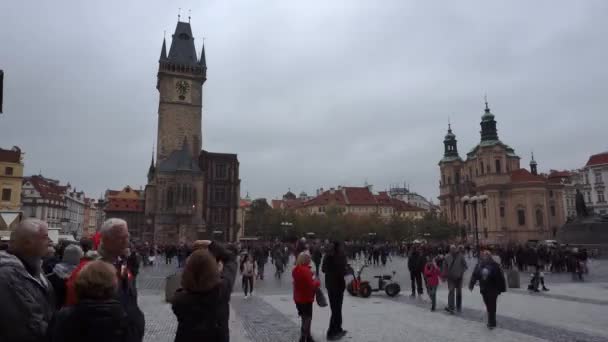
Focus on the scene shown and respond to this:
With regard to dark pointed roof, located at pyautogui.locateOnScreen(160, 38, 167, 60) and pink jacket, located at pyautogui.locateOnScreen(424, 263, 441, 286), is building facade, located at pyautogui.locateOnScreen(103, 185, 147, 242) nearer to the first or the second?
dark pointed roof, located at pyautogui.locateOnScreen(160, 38, 167, 60)

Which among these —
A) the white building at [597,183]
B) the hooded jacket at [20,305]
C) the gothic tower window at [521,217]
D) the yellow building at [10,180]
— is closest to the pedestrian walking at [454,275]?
the hooded jacket at [20,305]

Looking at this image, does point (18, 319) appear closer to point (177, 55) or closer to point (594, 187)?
point (177, 55)

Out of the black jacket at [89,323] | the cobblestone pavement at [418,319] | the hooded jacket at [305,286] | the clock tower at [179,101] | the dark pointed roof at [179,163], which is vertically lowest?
the cobblestone pavement at [418,319]

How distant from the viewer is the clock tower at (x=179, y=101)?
68.1 m

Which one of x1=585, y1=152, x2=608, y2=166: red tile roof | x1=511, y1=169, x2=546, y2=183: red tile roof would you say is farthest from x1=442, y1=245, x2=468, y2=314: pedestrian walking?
x1=585, y1=152, x2=608, y2=166: red tile roof

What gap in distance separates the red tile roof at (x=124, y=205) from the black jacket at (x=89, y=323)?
84492 millimetres

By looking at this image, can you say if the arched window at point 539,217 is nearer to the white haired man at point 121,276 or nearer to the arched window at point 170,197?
the arched window at point 170,197

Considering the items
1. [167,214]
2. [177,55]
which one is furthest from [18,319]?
[177,55]

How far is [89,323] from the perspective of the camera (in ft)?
9.80

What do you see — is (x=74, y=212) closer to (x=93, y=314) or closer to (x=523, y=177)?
(x=523, y=177)

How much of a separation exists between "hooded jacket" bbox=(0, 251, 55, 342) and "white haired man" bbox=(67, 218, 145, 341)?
26 centimetres

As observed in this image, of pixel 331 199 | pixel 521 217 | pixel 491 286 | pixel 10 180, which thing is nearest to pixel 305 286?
pixel 491 286

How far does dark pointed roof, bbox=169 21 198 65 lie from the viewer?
72.2m

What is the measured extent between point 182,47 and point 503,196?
65601 millimetres
